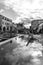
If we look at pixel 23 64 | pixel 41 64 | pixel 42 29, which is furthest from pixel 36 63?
pixel 42 29

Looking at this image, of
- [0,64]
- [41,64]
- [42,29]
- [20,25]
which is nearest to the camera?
[0,64]

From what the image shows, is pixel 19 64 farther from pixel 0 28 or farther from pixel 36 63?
pixel 0 28

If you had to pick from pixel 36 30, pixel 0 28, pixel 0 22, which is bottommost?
pixel 36 30

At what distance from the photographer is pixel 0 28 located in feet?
129

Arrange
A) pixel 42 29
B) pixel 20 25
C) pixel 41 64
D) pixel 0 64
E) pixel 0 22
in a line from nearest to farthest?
1. pixel 0 64
2. pixel 41 64
3. pixel 0 22
4. pixel 42 29
5. pixel 20 25

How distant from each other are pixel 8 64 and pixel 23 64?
4.01ft

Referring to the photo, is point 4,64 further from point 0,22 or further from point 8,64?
point 0,22

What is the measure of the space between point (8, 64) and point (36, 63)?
2407mm

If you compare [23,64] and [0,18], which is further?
[0,18]

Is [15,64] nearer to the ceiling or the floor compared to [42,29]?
→ nearer to the ceiling

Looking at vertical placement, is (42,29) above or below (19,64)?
below

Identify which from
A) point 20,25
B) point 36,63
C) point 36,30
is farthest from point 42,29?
point 36,63

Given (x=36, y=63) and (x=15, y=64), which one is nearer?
(x=15, y=64)

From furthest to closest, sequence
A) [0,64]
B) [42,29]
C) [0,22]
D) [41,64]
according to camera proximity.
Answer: [42,29], [0,22], [41,64], [0,64]
